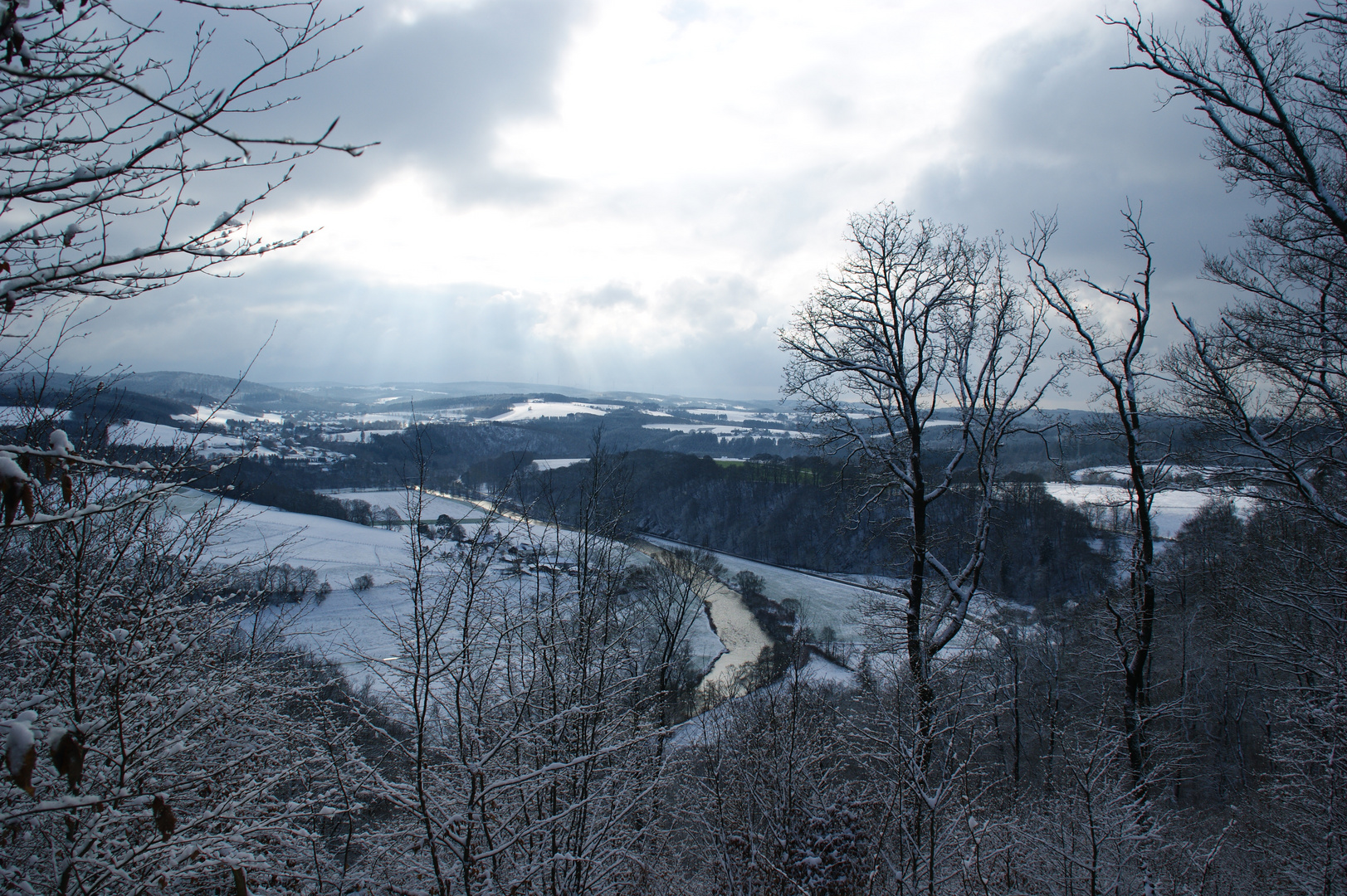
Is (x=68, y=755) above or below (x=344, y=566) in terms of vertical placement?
above

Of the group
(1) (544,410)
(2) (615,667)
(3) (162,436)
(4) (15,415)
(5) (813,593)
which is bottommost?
(5) (813,593)

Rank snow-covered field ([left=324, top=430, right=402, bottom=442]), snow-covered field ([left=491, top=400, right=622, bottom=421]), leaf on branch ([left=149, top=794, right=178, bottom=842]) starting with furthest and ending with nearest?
snow-covered field ([left=491, top=400, right=622, bottom=421]), snow-covered field ([left=324, top=430, right=402, bottom=442]), leaf on branch ([left=149, top=794, right=178, bottom=842])

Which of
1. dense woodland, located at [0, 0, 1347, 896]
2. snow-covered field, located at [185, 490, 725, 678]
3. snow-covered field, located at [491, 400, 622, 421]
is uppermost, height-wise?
snow-covered field, located at [491, 400, 622, 421]

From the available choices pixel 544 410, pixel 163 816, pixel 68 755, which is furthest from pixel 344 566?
pixel 544 410

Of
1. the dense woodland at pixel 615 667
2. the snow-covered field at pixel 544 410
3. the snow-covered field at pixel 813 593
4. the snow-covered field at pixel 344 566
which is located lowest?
the snow-covered field at pixel 813 593

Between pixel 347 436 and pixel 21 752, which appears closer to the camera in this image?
pixel 21 752

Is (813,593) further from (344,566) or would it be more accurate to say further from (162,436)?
(162,436)

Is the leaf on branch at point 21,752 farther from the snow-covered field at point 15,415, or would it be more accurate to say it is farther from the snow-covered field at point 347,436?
the snow-covered field at point 347,436

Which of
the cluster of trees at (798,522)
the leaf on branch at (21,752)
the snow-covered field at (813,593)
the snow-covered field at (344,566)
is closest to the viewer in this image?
the leaf on branch at (21,752)

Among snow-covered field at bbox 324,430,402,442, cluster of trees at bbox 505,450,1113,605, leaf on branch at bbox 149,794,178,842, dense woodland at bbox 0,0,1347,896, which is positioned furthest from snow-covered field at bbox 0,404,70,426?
snow-covered field at bbox 324,430,402,442

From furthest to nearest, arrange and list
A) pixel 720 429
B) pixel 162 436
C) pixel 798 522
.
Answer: pixel 720 429 < pixel 798 522 < pixel 162 436

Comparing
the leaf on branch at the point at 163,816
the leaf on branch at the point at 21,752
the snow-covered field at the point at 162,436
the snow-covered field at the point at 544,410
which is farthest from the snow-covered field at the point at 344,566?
the snow-covered field at the point at 544,410

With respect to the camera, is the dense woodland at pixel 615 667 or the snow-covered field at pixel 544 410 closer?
the dense woodland at pixel 615 667

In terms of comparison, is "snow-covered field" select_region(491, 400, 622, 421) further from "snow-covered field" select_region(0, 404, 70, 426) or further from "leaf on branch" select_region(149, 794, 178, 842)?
"leaf on branch" select_region(149, 794, 178, 842)
